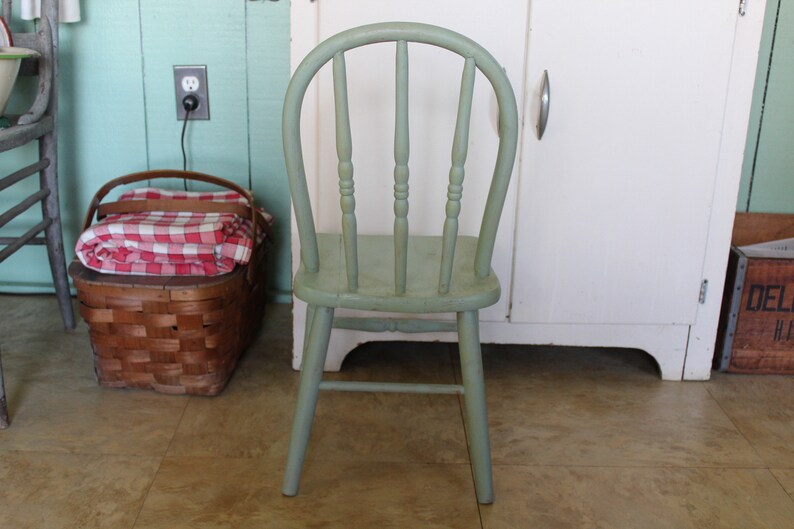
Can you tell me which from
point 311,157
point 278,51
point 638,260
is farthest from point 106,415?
point 638,260

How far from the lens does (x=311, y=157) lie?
158 cm

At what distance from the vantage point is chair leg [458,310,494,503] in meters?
1.24

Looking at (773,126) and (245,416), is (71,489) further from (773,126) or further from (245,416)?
(773,126)

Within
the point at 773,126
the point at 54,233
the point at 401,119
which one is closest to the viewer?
the point at 401,119

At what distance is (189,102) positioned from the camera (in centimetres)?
195

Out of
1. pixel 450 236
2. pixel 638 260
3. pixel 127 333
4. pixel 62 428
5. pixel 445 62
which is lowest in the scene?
pixel 62 428

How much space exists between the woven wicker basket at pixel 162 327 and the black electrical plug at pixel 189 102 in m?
0.52

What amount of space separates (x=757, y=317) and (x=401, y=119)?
1073 millimetres

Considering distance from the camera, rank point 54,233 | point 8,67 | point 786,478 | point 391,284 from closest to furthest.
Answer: point 391,284
point 786,478
point 8,67
point 54,233

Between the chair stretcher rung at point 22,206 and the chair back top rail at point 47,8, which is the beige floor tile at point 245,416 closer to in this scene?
the chair stretcher rung at point 22,206

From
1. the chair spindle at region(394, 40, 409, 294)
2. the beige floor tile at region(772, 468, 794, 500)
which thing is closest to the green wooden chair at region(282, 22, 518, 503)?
the chair spindle at region(394, 40, 409, 294)

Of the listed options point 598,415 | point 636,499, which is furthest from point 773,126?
point 636,499

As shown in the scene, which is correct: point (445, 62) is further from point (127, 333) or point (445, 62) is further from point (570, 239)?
point (127, 333)

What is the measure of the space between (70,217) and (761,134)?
5.80ft
